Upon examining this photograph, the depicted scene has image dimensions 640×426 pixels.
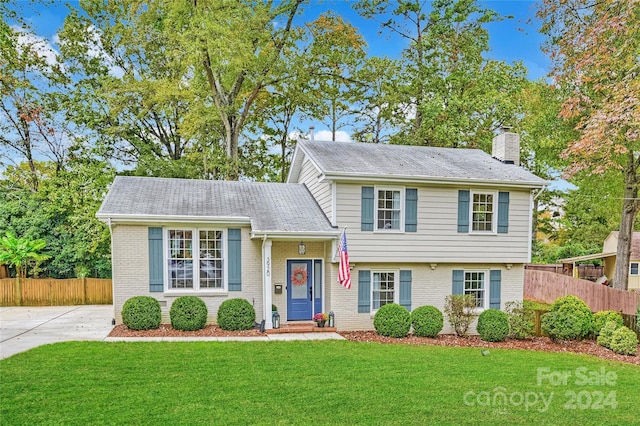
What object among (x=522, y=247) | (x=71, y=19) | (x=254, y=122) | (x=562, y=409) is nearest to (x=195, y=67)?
(x=254, y=122)

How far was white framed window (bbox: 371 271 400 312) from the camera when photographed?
13.4 m

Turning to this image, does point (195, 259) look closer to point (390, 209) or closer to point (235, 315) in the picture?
point (235, 315)

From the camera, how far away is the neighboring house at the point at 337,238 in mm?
12453

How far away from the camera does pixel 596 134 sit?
Result: 29.3 feet

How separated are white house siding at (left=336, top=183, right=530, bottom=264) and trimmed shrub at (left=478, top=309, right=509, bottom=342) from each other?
6.31 feet

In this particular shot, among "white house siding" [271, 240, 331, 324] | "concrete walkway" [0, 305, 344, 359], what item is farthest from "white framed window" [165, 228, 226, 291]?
"concrete walkway" [0, 305, 344, 359]

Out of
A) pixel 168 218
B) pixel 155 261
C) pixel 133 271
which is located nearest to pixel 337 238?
pixel 168 218

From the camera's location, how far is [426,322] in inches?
489

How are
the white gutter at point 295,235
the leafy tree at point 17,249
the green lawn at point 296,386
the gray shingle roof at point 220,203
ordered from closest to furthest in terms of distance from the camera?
1. the green lawn at point 296,386
2. the white gutter at point 295,235
3. the gray shingle roof at point 220,203
4. the leafy tree at point 17,249

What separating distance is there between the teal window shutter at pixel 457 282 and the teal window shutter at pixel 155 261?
938 centimetres

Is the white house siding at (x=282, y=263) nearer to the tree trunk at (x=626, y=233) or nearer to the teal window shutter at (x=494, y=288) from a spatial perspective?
the teal window shutter at (x=494, y=288)

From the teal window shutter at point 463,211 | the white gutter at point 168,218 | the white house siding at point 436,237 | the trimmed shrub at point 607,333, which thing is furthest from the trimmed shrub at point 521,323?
Result: the white gutter at point 168,218

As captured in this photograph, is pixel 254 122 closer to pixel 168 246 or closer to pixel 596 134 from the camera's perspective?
pixel 168 246

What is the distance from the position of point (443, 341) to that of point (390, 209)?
169 inches
